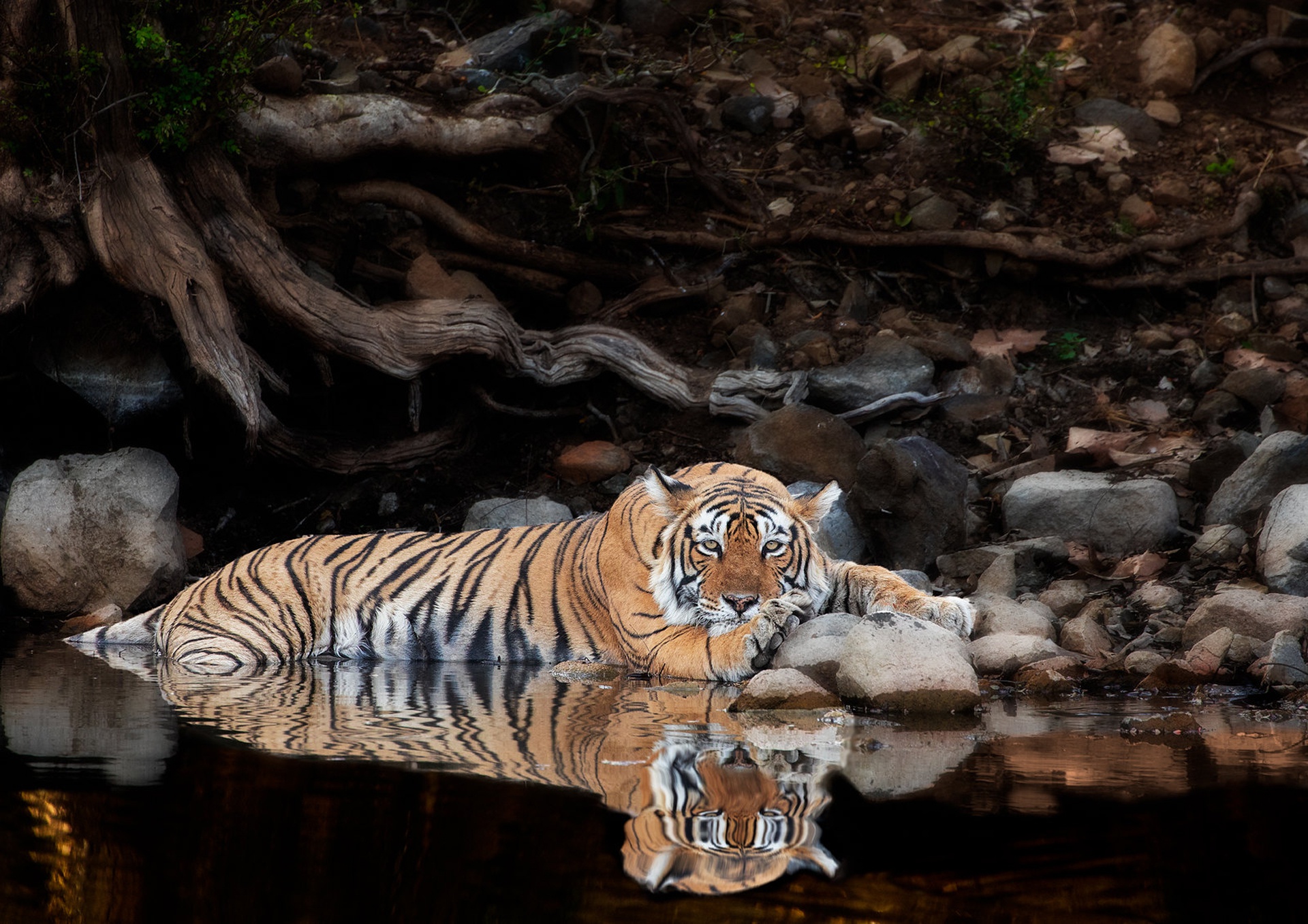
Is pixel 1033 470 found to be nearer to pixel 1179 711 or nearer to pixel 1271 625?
pixel 1271 625

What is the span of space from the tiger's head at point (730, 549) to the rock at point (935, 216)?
4.79 metres

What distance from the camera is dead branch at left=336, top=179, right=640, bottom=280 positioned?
962 cm

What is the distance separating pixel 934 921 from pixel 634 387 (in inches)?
281

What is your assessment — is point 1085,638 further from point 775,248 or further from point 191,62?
point 191,62

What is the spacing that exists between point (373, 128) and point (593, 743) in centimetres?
627

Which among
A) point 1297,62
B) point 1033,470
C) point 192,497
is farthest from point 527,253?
point 1297,62

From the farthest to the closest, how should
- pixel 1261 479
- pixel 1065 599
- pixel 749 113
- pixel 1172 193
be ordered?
1. pixel 749 113
2. pixel 1172 193
3. pixel 1261 479
4. pixel 1065 599

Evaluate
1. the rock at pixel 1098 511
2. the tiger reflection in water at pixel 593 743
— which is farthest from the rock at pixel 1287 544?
the tiger reflection in water at pixel 593 743

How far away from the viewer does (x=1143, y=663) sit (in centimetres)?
537

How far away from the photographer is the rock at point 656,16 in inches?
481

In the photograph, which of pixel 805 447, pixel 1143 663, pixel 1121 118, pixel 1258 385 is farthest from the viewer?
pixel 1121 118

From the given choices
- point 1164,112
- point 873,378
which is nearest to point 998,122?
point 1164,112

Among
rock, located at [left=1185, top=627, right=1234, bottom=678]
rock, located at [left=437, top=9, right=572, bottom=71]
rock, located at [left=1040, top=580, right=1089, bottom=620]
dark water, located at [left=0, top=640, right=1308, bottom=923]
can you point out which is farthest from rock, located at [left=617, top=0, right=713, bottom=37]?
dark water, located at [left=0, top=640, right=1308, bottom=923]

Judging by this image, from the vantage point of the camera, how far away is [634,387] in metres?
9.56
